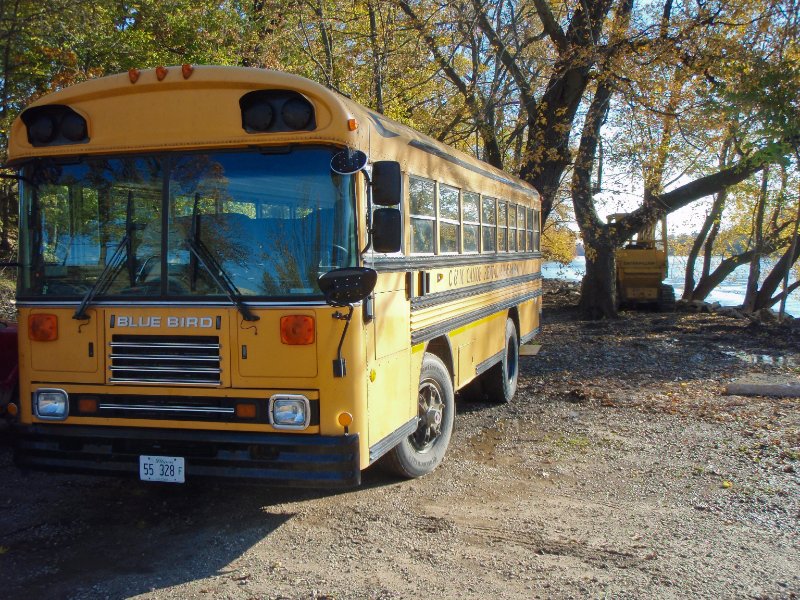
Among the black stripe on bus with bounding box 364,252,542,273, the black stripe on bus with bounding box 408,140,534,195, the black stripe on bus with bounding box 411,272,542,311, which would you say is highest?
the black stripe on bus with bounding box 408,140,534,195

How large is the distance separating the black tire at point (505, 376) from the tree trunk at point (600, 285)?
1149 cm

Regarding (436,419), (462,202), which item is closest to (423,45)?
(462,202)

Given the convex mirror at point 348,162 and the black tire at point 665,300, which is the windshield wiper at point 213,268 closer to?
the convex mirror at point 348,162

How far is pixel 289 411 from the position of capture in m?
4.52

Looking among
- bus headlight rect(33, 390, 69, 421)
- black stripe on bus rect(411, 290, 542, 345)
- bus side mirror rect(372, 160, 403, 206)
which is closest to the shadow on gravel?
bus headlight rect(33, 390, 69, 421)

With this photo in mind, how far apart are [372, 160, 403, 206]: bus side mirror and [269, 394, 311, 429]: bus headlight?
125cm

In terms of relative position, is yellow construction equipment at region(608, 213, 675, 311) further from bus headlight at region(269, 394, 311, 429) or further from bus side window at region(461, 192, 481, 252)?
bus headlight at region(269, 394, 311, 429)

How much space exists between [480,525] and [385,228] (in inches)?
82.0

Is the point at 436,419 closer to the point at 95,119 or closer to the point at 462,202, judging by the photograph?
the point at 462,202

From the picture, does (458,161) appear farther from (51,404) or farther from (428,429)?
(51,404)

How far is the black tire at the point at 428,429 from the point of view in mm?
5867

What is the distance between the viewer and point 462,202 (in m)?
7.10

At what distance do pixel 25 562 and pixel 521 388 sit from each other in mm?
6923

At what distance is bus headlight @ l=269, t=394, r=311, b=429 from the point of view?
14.8 feet
